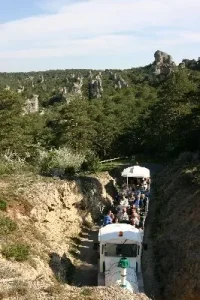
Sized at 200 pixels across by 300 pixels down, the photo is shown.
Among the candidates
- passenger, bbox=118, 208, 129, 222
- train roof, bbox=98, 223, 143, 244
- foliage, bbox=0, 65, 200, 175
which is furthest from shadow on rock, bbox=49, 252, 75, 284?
foliage, bbox=0, 65, 200, 175

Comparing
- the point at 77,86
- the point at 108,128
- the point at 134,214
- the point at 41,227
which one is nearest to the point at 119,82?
the point at 77,86

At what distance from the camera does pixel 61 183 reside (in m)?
26.9

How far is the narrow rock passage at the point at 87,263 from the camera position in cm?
2038

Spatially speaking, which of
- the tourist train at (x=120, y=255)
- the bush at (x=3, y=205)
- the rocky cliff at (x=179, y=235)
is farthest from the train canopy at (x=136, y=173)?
the bush at (x=3, y=205)

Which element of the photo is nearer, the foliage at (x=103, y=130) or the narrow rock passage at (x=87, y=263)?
the narrow rock passage at (x=87, y=263)

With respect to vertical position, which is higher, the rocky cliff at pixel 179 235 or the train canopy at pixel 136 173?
the train canopy at pixel 136 173

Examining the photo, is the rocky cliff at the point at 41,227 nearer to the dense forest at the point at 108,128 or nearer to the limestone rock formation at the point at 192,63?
the dense forest at the point at 108,128

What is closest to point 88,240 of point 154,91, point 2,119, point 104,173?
point 104,173

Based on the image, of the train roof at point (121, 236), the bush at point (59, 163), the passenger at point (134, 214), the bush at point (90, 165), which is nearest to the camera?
the train roof at point (121, 236)

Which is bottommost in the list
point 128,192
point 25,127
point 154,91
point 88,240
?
point 88,240

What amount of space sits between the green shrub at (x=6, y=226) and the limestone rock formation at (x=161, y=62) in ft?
330

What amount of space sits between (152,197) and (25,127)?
25.0 m

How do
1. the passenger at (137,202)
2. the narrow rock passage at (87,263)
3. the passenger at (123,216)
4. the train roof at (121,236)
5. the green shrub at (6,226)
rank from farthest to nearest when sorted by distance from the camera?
the passenger at (137,202)
the passenger at (123,216)
the narrow rock passage at (87,263)
the green shrub at (6,226)
the train roof at (121,236)

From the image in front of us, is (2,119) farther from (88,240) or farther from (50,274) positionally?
(50,274)
